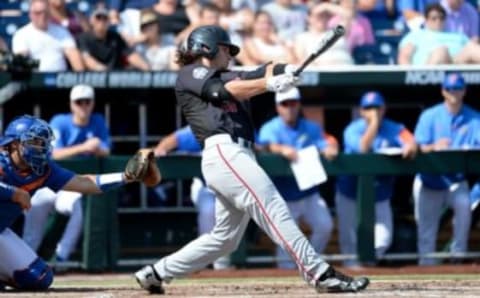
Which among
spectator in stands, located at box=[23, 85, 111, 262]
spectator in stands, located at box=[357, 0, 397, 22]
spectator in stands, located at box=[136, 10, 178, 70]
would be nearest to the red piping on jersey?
spectator in stands, located at box=[23, 85, 111, 262]

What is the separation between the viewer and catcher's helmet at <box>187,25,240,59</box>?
823 centimetres

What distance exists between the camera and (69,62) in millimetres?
12656

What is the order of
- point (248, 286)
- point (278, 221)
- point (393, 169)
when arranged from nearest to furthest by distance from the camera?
1. point (278, 221)
2. point (248, 286)
3. point (393, 169)

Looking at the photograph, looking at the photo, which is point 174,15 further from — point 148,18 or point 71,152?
point 71,152

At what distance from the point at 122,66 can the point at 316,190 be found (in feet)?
7.09

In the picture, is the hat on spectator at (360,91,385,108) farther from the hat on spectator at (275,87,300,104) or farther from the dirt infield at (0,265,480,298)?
the dirt infield at (0,265,480,298)

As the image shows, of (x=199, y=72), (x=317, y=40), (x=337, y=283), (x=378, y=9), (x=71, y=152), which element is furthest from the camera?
(x=378, y=9)

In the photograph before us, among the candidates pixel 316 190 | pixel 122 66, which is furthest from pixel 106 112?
pixel 316 190

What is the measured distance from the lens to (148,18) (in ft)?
42.2

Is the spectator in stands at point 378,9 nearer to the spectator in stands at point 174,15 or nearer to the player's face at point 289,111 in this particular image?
the spectator in stands at point 174,15

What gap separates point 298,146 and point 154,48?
1750 millimetres

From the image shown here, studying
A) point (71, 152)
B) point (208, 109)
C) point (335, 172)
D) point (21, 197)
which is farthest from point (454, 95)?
point (21, 197)

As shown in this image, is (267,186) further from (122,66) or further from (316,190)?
(122,66)

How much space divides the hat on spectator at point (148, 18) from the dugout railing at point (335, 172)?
1.42 metres
